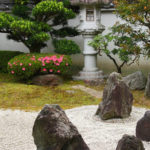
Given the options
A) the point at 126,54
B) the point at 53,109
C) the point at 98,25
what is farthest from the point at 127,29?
the point at 53,109

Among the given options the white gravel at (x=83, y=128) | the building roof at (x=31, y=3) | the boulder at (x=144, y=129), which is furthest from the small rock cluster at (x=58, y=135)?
the building roof at (x=31, y=3)

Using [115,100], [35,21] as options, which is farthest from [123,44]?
[115,100]

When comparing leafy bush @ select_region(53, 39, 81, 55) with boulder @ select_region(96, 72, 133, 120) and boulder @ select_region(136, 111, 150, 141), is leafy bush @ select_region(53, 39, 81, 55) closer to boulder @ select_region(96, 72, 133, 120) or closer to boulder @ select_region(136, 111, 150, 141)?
boulder @ select_region(96, 72, 133, 120)

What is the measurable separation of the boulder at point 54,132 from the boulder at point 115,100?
2308mm

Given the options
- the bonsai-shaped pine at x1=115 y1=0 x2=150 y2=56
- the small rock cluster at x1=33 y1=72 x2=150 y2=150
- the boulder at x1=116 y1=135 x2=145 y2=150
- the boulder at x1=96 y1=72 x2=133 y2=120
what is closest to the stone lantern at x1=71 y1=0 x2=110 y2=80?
the bonsai-shaped pine at x1=115 y1=0 x2=150 y2=56

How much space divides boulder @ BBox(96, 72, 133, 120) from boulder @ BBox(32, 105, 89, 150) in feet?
7.57

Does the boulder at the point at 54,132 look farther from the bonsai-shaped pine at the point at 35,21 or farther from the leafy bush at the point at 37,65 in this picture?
the bonsai-shaped pine at the point at 35,21

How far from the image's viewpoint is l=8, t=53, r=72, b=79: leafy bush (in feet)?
33.8

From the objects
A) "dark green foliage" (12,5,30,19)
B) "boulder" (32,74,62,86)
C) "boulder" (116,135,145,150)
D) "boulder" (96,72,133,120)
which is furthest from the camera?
"dark green foliage" (12,5,30,19)

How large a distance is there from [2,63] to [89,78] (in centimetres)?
340

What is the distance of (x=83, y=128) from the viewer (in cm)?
626

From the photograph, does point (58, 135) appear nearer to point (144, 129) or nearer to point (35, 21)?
point (144, 129)

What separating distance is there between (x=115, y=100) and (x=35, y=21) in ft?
18.5

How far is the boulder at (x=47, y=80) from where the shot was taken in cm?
1042
